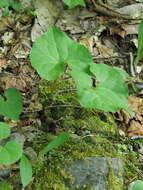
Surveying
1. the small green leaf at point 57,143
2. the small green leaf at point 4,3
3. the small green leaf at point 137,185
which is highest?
the small green leaf at point 4,3

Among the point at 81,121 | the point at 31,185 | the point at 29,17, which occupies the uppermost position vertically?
the point at 29,17

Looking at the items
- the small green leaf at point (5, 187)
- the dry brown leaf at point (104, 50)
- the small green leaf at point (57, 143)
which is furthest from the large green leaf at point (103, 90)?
the dry brown leaf at point (104, 50)

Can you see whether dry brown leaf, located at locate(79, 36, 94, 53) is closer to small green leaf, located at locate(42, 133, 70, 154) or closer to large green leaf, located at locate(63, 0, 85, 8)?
large green leaf, located at locate(63, 0, 85, 8)

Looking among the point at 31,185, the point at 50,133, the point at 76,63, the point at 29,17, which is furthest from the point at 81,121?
the point at 29,17

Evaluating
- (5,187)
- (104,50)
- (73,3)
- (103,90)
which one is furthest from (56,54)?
(73,3)

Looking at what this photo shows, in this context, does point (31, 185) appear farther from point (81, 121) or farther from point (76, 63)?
point (76, 63)

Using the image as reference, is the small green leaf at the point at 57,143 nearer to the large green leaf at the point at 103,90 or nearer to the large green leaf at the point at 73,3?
the large green leaf at the point at 103,90
